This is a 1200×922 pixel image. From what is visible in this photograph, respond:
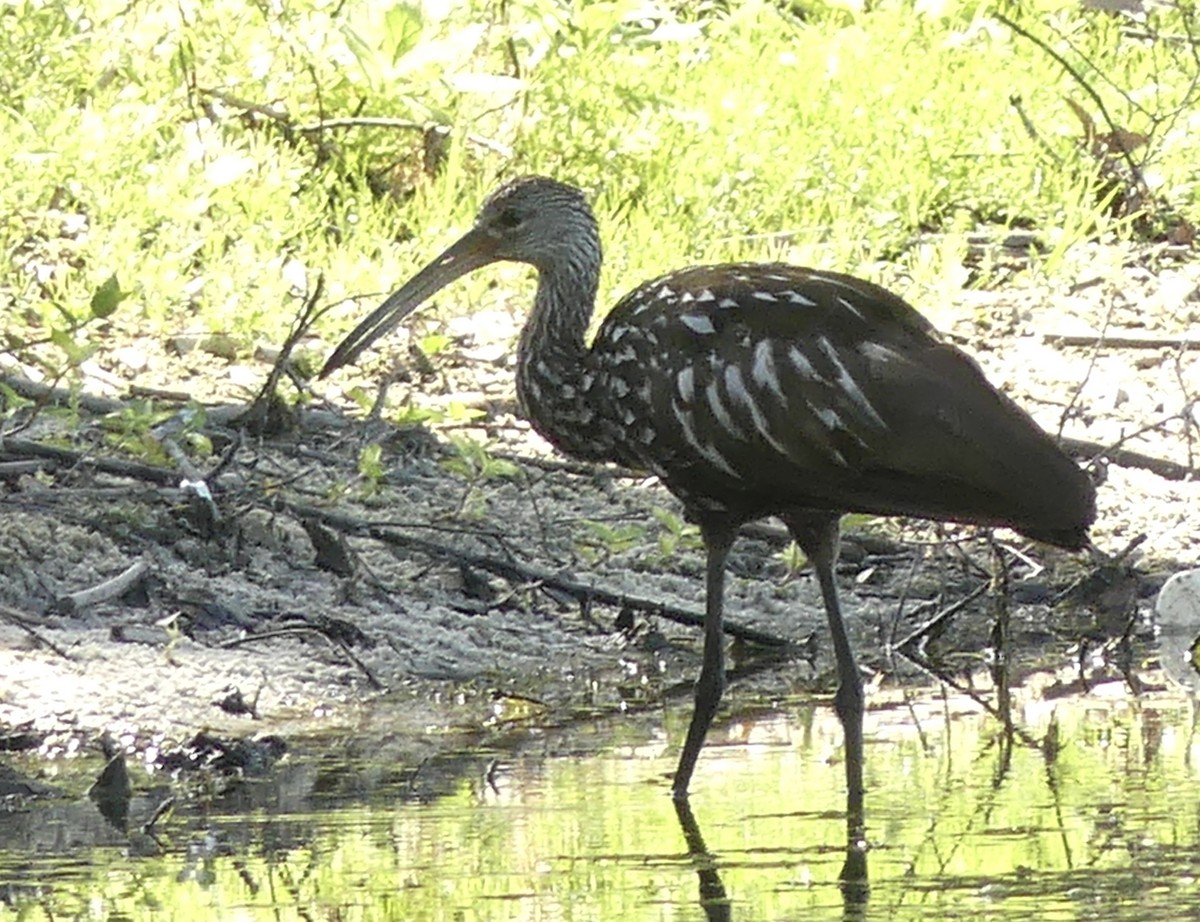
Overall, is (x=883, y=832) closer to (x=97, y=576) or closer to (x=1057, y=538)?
(x=1057, y=538)

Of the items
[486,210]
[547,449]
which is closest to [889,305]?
[486,210]

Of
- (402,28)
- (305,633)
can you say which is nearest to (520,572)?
(305,633)

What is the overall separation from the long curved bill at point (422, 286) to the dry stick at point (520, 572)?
1.51ft

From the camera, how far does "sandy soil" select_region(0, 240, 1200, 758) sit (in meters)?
6.07

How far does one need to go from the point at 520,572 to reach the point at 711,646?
95 centimetres

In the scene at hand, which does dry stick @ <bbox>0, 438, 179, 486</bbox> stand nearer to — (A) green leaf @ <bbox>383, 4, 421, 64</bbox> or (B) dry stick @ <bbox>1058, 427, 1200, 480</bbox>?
(A) green leaf @ <bbox>383, 4, 421, 64</bbox>

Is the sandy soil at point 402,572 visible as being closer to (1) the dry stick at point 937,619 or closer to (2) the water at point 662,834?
(1) the dry stick at point 937,619

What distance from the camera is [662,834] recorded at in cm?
492

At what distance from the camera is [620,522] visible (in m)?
7.48

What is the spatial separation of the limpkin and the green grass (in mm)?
2417

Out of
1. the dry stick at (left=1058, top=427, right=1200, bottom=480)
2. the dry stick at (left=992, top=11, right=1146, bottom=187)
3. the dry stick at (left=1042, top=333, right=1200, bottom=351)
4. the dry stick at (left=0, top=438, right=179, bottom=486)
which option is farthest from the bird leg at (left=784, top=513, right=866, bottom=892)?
the dry stick at (left=992, top=11, right=1146, bottom=187)

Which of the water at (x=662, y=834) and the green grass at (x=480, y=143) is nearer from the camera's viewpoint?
the water at (x=662, y=834)

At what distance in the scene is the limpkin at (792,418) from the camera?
17.4 feet

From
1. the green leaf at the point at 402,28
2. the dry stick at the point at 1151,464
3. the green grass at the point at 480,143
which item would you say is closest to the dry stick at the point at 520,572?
the green grass at the point at 480,143
